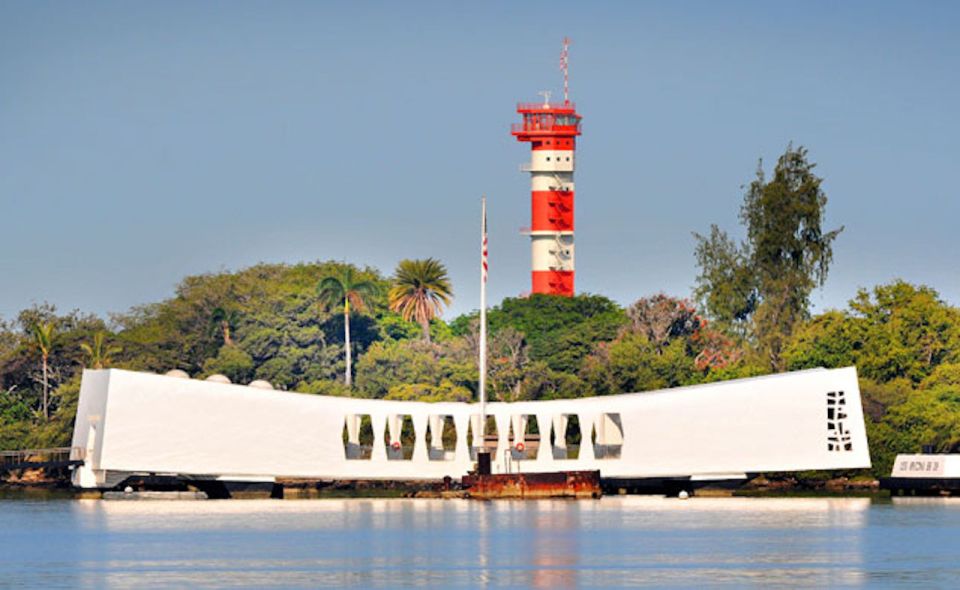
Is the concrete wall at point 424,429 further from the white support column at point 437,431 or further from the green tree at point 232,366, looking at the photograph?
the green tree at point 232,366

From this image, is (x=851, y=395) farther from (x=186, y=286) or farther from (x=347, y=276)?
(x=186, y=286)

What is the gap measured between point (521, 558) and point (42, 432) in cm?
5571

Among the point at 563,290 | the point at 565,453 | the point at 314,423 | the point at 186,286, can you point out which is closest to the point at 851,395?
the point at 565,453

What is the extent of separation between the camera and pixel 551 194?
129375 mm

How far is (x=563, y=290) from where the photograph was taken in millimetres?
130750

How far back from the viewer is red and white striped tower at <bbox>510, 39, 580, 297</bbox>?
423ft

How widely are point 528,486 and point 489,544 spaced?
2181 centimetres

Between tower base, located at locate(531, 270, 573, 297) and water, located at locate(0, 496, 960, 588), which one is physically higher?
tower base, located at locate(531, 270, 573, 297)

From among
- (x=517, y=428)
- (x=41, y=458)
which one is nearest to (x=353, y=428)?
(x=517, y=428)

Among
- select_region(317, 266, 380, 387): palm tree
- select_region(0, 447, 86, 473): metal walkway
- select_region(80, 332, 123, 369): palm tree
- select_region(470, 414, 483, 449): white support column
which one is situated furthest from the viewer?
select_region(317, 266, 380, 387): palm tree

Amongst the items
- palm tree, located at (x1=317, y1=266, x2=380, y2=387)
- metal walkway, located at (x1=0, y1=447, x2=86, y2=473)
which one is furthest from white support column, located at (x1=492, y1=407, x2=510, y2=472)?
palm tree, located at (x1=317, y1=266, x2=380, y2=387)

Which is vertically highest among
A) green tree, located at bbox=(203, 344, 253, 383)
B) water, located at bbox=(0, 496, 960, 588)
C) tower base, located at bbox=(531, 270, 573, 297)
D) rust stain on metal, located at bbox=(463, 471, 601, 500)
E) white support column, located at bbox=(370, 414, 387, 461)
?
tower base, located at bbox=(531, 270, 573, 297)

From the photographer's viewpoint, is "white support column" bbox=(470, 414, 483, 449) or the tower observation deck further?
the tower observation deck

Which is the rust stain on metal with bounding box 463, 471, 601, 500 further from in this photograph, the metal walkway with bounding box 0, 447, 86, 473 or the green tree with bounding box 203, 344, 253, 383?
the green tree with bounding box 203, 344, 253, 383
